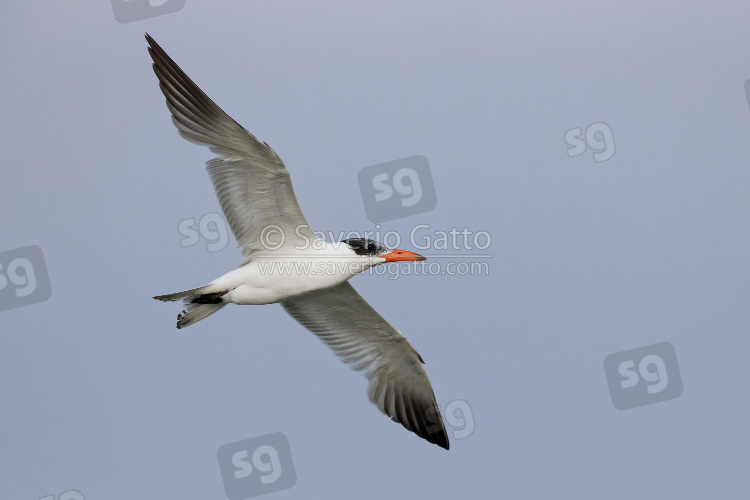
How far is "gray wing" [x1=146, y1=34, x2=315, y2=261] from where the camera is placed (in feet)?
30.5

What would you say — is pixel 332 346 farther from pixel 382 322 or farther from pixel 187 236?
pixel 187 236

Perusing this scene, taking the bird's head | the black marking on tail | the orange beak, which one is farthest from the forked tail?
the orange beak

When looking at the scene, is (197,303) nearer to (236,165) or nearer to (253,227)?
(253,227)

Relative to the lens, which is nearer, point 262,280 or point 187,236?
point 262,280

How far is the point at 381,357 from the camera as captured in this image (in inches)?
427

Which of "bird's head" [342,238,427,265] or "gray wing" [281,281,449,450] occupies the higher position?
"bird's head" [342,238,427,265]

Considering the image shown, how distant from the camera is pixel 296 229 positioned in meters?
9.55

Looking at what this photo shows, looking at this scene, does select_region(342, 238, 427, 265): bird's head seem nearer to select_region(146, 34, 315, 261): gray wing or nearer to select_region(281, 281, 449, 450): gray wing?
select_region(146, 34, 315, 261): gray wing

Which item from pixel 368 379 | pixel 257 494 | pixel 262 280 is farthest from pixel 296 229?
pixel 257 494

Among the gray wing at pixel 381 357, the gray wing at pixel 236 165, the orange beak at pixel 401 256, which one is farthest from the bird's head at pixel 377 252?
the gray wing at pixel 381 357

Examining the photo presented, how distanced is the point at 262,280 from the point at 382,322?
1.61 meters

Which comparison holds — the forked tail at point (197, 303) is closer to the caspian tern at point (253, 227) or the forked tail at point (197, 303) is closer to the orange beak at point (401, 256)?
the caspian tern at point (253, 227)

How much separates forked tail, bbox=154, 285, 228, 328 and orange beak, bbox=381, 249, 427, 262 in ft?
4.94

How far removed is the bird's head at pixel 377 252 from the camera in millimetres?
9422
